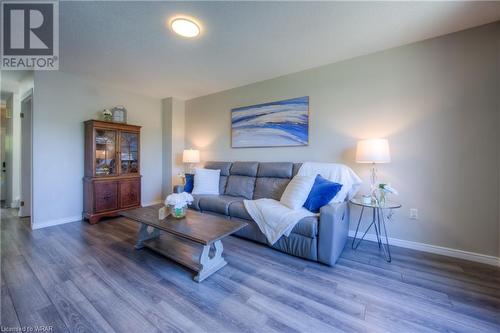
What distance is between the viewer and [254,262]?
202 centimetres

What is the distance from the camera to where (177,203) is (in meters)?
2.06

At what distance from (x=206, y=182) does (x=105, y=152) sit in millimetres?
Answer: 1732

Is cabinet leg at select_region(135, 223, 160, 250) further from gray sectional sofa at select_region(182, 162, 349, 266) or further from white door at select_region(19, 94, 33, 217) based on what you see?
white door at select_region(19, 94, 33, 217)

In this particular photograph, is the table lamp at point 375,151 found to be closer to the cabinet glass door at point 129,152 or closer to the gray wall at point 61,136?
the cabinet glass door at point 129,152

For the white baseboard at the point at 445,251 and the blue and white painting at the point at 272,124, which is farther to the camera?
the blue and white painting at the point at 272,124

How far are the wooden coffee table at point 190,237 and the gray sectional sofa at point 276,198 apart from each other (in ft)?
1.74

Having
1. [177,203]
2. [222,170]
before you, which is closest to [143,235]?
[177,203]

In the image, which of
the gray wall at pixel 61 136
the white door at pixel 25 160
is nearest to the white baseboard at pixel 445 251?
the gray wall at pixel 61 136

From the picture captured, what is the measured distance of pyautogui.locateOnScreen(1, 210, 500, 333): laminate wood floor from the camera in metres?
1.28

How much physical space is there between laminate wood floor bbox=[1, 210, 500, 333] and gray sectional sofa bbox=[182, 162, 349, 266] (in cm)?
14

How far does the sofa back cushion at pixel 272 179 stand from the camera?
290 centimetres

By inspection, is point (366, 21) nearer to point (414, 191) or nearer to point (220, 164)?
point (414, 191)

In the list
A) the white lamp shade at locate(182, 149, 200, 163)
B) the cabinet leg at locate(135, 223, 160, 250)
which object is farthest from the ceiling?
the cabinet leg at locate(135, 223, 160, 250)

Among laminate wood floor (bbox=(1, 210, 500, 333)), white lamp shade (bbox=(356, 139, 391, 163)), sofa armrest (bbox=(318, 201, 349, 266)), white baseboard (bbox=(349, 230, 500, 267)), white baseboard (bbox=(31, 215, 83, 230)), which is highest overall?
white lamp shade (bbox=(356, 139, 391, 163))
